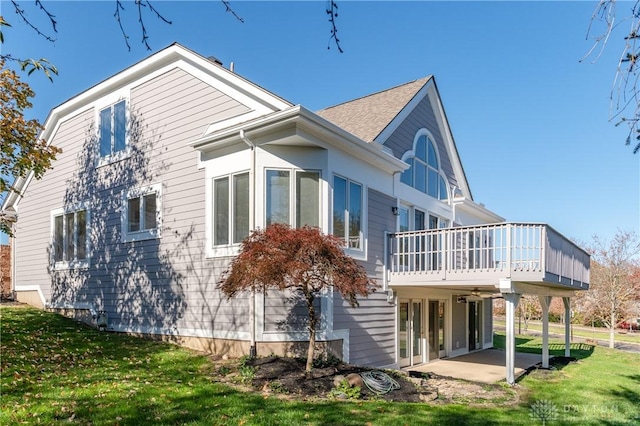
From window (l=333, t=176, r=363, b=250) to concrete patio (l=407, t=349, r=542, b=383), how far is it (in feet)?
14.0

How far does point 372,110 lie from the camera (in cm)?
1409

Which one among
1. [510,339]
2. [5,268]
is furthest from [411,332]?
[5,268]

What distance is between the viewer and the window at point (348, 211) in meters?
10.4

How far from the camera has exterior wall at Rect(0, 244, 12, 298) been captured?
18141 mm

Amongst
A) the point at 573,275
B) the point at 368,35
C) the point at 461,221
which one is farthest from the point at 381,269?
the point at 368,35

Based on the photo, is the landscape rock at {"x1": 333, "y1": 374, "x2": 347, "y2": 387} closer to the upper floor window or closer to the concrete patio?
the concrete patio

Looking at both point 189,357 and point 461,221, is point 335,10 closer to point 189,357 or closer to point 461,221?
point 189,357

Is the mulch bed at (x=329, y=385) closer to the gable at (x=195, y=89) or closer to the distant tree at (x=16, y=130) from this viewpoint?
the gable at (x=195, y=89)

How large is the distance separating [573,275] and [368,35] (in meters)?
11.7

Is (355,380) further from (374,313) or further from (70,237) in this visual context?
(70,237)

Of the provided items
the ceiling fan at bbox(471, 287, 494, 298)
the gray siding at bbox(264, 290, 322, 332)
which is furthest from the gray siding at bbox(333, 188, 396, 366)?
the ceiling fan at bbox(471, 287, 494, 298)

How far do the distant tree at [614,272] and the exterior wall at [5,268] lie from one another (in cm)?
2656

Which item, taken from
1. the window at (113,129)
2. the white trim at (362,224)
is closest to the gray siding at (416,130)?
the white trim at (362,224)

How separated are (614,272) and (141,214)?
75.4 feet
